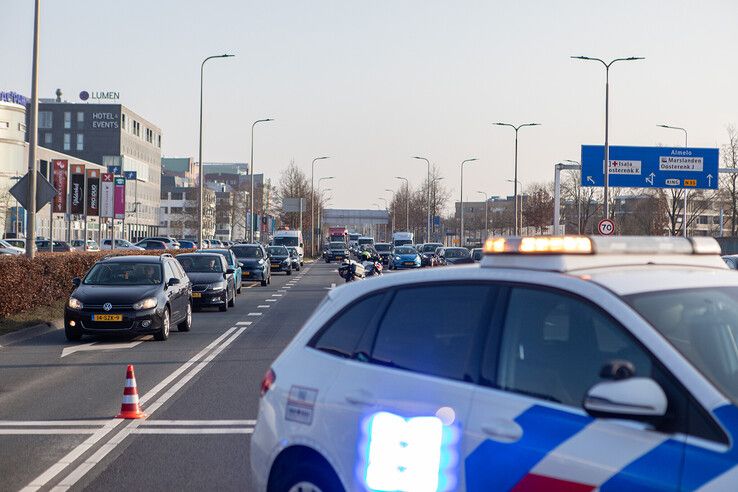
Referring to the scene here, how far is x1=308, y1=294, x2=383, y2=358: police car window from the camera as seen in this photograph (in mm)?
5273

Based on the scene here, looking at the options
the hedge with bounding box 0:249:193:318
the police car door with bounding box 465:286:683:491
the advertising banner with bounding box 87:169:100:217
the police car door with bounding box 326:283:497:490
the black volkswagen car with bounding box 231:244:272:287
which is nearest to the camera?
the police car door with bounding box 465:286:683:491

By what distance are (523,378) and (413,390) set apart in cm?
58

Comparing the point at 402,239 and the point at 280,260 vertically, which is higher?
the point at 402,239

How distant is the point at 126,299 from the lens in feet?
60.1

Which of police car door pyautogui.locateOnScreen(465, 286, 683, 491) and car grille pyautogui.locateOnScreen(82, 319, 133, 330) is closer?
police car door pyautogui.locateOnScreen(465, 286, 683, 491)

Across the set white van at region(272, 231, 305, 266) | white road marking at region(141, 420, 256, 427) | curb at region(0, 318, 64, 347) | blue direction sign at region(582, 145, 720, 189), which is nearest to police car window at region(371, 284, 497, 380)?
white road marking at region(141, 420, 256, 427)

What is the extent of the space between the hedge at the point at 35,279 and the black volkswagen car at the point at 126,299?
259 cm

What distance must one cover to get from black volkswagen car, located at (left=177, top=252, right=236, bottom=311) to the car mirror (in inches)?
926

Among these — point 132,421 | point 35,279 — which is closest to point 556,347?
point 132,421

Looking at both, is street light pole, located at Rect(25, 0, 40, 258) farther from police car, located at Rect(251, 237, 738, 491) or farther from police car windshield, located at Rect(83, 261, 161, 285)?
police car, located at Rect(251, 237, 738, 491)

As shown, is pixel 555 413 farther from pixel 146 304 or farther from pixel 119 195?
pixel 119 195

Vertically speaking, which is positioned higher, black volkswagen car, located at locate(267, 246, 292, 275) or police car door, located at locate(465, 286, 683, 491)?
police car door, located at locate(465, 286, 683, 491)

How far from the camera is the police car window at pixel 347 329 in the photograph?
17.3ft

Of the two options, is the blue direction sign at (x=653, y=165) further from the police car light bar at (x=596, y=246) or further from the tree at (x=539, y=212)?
the police car light bar at (x=596, y=246)
